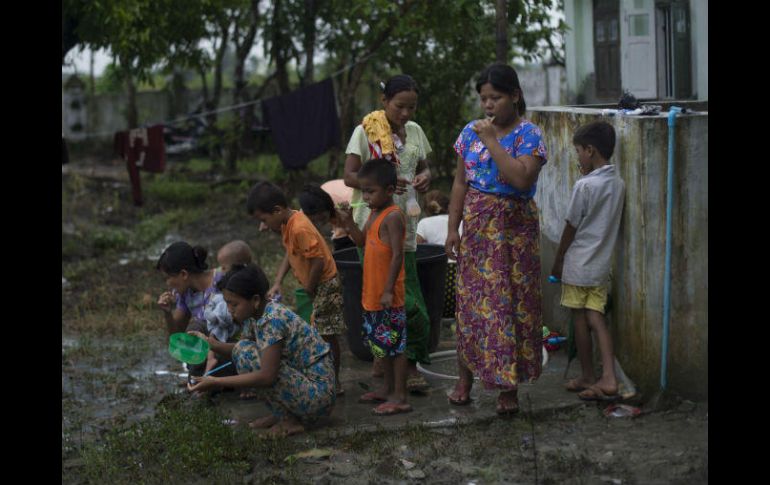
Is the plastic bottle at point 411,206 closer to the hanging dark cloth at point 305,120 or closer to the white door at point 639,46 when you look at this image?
the white door at point 639,46

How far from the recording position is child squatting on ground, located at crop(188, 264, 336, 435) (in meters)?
4.84

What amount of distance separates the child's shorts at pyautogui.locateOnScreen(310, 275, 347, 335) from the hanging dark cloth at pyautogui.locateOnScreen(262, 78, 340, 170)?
340 inches

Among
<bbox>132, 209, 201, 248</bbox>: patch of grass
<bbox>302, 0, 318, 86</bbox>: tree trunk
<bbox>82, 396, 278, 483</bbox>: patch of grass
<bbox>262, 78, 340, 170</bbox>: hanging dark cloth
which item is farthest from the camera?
<bbox>302, 0, 318, 86</bbox>: tree trunk

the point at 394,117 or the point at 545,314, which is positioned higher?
the point at 394,117

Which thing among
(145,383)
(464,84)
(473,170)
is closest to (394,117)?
(473,170)

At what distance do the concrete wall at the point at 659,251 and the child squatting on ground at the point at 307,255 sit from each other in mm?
1561

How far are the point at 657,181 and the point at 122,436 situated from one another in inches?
122

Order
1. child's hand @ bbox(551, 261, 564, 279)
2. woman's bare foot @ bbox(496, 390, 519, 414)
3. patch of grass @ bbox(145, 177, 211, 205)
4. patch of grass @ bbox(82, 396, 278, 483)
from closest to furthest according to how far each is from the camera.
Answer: patch of grass @ bbox(82, 396, 278, 483) < woman's bare foot @ bbox(496, 390, 519, 414) < child's hand @ bbox(551, 261, 564, 279) < patch of grass @ bbox(145, 177, 211, 205)

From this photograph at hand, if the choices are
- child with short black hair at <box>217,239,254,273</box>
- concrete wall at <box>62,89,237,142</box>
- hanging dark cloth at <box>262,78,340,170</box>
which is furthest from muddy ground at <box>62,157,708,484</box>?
concrete wall at <box>62,89,237,142</box>

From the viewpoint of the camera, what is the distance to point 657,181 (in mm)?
4887

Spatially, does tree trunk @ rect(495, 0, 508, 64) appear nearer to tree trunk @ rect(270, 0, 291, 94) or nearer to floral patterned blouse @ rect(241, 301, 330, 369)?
floral patterned blouse @ rect(241, 301, 330, 369)

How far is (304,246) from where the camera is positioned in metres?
5.41

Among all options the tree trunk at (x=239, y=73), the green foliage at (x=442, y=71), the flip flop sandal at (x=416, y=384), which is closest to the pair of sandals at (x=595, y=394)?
the flip flop sandal at (x=416, y=384)
